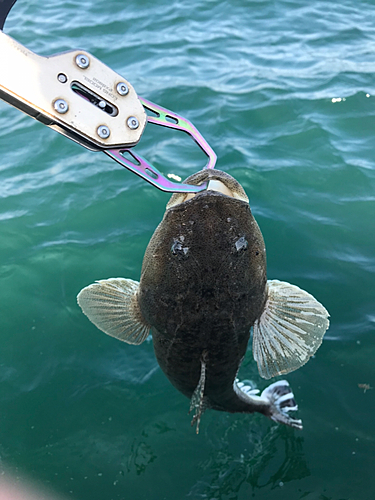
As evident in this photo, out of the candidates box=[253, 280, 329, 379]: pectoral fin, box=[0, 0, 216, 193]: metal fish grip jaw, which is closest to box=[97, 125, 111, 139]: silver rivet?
box=[0, 0, 216, 193]: metal fish grip jaw

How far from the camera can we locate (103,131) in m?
2.36

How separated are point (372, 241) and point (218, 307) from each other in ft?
11.1

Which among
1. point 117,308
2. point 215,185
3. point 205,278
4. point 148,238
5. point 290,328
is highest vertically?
point 215,185

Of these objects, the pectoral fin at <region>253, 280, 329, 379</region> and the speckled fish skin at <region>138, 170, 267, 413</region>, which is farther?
the pectoral fin at <region>253, 280, 329, 379</region>

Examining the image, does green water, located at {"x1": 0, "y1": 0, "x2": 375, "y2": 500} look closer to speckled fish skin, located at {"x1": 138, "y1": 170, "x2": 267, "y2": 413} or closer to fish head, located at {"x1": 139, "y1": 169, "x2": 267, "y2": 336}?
speckled fish skin, located at {"x1": 138, "y1": 170, "x2": 267, "y2": 413}

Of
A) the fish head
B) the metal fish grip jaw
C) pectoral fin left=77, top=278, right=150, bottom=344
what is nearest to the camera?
the metal fish grip jaw

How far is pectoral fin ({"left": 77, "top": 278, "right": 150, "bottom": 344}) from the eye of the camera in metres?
3.47

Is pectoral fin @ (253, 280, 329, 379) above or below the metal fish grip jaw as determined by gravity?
below

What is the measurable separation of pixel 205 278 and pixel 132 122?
43.7 inches

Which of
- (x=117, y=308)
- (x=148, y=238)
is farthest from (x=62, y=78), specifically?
(x=148, y=238)

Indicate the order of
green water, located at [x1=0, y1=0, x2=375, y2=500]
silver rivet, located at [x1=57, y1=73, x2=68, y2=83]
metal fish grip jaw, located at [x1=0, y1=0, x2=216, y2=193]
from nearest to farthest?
metal fish grip jaw, located at [x1=0, y1=0, x2=216, y2=193] < silver rivet, located at [x1=57, y1=73, x2=68, y2=83] < green water, located at [x1=0, y1=0, x2=375, y2=500]

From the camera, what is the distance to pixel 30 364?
4816 mm

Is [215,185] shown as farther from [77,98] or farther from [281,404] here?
[281,404]

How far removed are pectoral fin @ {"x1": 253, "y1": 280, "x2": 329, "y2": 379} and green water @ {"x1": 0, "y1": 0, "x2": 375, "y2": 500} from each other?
140cm
